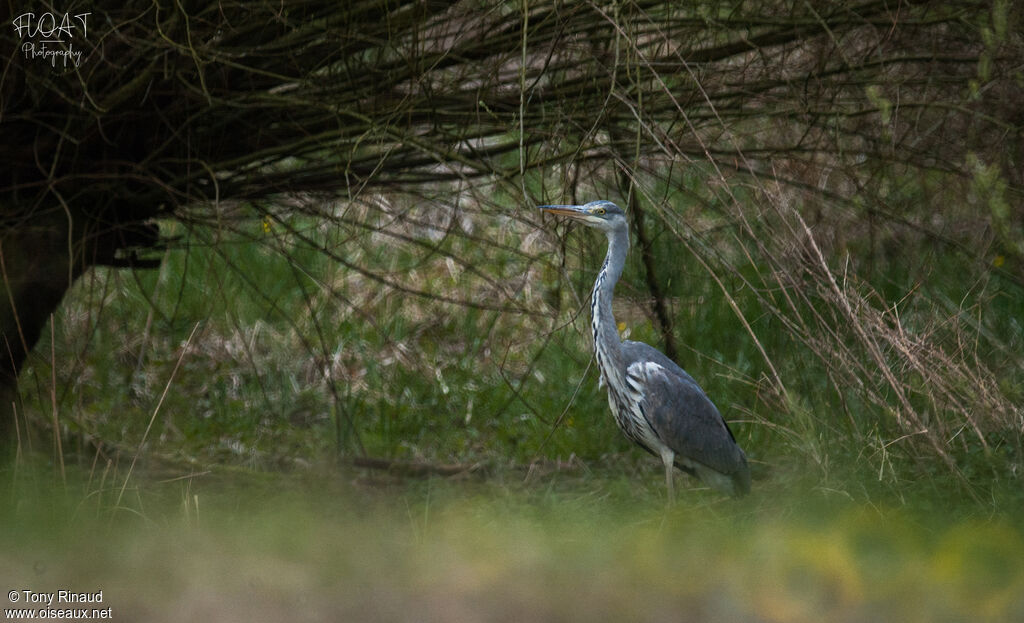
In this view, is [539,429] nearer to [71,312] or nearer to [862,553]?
[71,312]

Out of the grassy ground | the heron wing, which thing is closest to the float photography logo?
the grassy ground

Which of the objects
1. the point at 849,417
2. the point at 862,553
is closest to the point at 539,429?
the point at 849,417

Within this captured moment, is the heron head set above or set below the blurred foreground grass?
above

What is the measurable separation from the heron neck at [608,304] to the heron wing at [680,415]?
79mm

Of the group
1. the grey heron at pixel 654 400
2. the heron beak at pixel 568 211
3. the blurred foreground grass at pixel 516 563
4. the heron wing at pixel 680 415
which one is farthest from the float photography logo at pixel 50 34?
the heron wing at pixel 680 415

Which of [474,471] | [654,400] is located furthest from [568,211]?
[474,471]

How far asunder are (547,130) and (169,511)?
5.58 ft

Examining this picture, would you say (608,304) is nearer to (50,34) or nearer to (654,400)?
(654,400)

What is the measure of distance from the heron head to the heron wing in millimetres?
518

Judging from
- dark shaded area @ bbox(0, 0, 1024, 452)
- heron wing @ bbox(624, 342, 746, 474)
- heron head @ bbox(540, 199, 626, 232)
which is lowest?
heron wing @ bbox(624, 342, 746, 474)

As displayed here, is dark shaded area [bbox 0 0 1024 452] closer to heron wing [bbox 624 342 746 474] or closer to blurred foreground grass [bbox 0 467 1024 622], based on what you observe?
heron wing [bbox 624 342 746 474]

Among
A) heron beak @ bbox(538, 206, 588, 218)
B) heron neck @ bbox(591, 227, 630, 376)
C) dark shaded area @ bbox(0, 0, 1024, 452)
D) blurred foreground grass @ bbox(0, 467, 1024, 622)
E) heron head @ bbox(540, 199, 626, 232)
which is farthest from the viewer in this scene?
heron neck @ bbox(591, 227, 630, 376)

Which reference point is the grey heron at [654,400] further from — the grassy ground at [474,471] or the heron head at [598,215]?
the grassy ground at [474,471]

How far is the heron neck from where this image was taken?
13.9 feet
